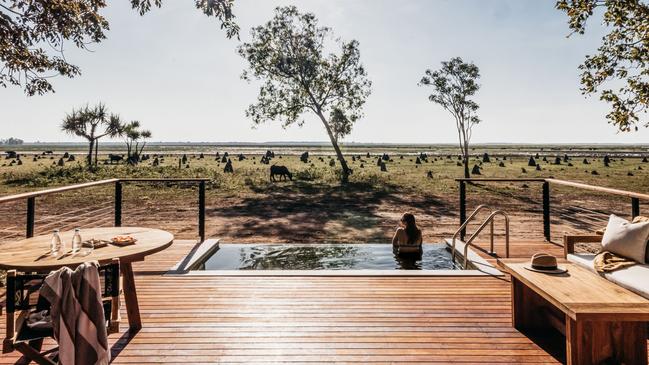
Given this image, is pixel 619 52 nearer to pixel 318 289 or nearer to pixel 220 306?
pixel 318 289

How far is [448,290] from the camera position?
4.76m

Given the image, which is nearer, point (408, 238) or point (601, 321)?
point (601, 321)

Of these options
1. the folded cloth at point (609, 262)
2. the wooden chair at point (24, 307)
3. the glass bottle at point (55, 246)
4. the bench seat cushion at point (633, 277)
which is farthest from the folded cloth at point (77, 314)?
the folded cloth at point (609, 262)

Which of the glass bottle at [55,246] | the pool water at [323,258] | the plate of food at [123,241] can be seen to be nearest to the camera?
the glass bottle at [55,246]

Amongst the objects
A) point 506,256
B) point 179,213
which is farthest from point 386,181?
point 506,256

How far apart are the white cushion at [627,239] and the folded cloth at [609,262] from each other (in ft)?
0.23

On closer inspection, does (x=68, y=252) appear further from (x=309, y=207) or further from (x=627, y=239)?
(x=309, y=207)

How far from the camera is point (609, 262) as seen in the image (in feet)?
Result: 12.8

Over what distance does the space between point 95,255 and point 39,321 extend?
0.74 metres

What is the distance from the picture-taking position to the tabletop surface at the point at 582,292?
2859 millimetres

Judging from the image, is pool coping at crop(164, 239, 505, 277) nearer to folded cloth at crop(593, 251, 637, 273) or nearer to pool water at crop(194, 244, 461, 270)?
pool water at crop(194, 244, 461, 270)

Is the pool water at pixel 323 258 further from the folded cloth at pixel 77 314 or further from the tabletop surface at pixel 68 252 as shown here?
the folded cloth at pixel 77 314

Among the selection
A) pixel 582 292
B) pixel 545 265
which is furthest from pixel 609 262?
pixel 582 292

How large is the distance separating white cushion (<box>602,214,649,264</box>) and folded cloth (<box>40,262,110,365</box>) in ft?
15.8
